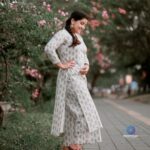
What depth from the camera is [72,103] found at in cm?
691

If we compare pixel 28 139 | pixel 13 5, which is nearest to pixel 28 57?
pixel 28 139

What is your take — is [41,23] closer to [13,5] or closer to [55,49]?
[13,5]

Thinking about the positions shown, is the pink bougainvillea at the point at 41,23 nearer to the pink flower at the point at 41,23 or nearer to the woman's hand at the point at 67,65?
the pink flower at the point at 41,23

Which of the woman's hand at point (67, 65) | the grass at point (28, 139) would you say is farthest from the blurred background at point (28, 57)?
the woman's hand at point (67, 65)

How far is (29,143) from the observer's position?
28.5 feet

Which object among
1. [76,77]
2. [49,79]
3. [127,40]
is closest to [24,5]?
[76,77]

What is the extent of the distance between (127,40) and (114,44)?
61.6 inches

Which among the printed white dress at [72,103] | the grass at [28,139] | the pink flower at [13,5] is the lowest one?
the grass at [28,139]

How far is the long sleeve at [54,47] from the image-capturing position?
22.2 ft

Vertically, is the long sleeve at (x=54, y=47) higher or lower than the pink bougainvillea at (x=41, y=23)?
lower

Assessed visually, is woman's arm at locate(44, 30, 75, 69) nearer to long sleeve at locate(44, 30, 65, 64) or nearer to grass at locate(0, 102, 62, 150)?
long sleeve at locate(44, 30, 65, 64)

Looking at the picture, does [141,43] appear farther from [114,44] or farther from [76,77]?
[76,77]

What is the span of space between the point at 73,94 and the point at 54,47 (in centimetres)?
60

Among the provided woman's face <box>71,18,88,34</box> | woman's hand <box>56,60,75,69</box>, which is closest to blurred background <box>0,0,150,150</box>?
woman's face <box>71,18,88,34</box>
